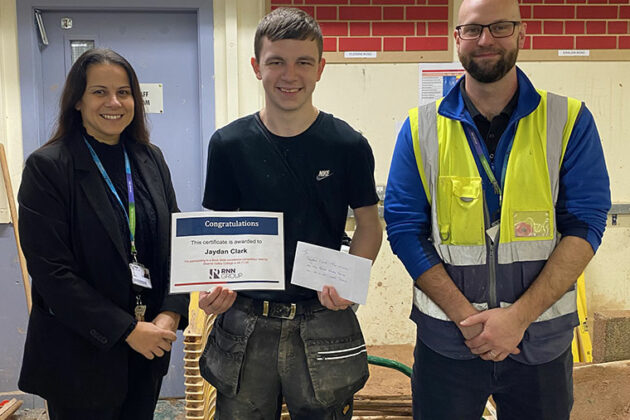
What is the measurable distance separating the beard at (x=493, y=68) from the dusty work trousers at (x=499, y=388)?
2.77ft

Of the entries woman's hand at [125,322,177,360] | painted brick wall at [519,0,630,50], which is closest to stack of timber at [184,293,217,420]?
woman's hand at [125,322,177,360]

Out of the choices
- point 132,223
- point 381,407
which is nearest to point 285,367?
point 132,223

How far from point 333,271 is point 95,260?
2.32ft

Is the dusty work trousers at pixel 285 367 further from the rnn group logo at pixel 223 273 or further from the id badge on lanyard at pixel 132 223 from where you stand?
the id badge on lanyard at pixel 132 223

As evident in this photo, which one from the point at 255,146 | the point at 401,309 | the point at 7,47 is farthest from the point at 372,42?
the point at 7,47

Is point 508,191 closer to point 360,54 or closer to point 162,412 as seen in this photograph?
point 360,54

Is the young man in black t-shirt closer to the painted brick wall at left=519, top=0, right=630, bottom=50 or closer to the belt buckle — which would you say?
the belt buckle

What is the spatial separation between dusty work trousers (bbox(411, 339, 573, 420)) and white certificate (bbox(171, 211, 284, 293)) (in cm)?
59

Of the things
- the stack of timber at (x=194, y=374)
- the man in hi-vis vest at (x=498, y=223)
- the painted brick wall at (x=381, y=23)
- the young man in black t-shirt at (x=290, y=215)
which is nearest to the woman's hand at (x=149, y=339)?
the young man in black t-shirt at (x=290, y=215)

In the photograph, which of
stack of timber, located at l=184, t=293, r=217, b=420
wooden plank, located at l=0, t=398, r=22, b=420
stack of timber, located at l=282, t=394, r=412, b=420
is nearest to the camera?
stack of timber, located at l=184, t=293, r=217, b=420

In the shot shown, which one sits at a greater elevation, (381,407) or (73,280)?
(73,280)

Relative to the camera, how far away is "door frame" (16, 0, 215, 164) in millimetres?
3141

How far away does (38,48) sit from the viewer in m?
3.22

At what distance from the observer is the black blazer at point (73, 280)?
158cm
